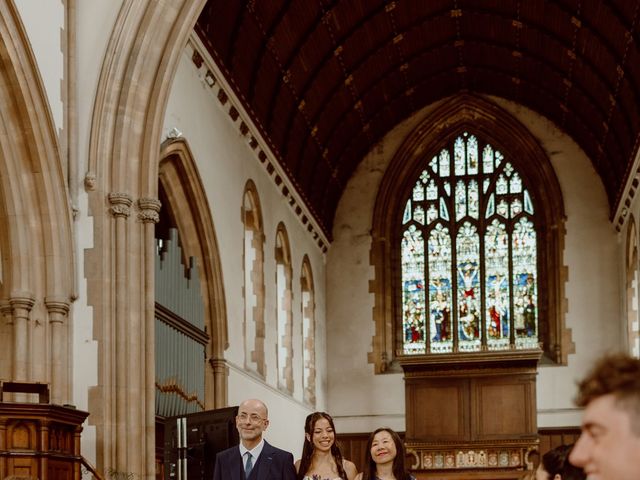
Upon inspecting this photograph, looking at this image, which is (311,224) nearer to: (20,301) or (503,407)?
(503,407)

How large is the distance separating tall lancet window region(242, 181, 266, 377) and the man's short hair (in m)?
16.1

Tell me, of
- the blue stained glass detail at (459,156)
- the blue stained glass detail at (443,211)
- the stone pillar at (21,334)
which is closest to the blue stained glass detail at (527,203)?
the blue stained glass detail at (459,156)

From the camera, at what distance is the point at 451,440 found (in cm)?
2077

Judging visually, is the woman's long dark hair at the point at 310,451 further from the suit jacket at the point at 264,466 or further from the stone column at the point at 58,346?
the stone column at the point at 58,346

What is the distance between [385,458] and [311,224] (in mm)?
17384

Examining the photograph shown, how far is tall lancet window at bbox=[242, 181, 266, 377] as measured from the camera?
709 inches

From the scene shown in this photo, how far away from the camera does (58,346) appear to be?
34.7ft

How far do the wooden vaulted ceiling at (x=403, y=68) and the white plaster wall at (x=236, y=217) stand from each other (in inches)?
24.8

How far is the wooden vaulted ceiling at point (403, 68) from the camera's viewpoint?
17.9m

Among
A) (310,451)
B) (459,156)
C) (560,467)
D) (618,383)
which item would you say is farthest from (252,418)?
(459,156)

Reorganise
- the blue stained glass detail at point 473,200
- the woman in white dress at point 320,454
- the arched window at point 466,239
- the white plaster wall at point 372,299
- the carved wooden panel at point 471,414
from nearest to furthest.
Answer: the woman in white dress at point 320,454 → the carved wooden panel at point 471,414 → the white plaster wall at point 372,299 → the arched window at point 466,239 → the blue stained glass detail at point 473,200

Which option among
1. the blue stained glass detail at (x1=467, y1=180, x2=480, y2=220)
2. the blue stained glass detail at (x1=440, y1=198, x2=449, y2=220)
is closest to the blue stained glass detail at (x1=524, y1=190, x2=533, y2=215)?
the blue stained glass detail at (x1=467, y1=180, x2=480, y2=220)

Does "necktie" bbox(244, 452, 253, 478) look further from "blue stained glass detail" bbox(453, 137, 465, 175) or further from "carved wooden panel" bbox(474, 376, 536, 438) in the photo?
"blue stained glass detail" bbox(453, 137, 465, 175)

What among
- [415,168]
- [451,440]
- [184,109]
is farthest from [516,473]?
[184,109]
